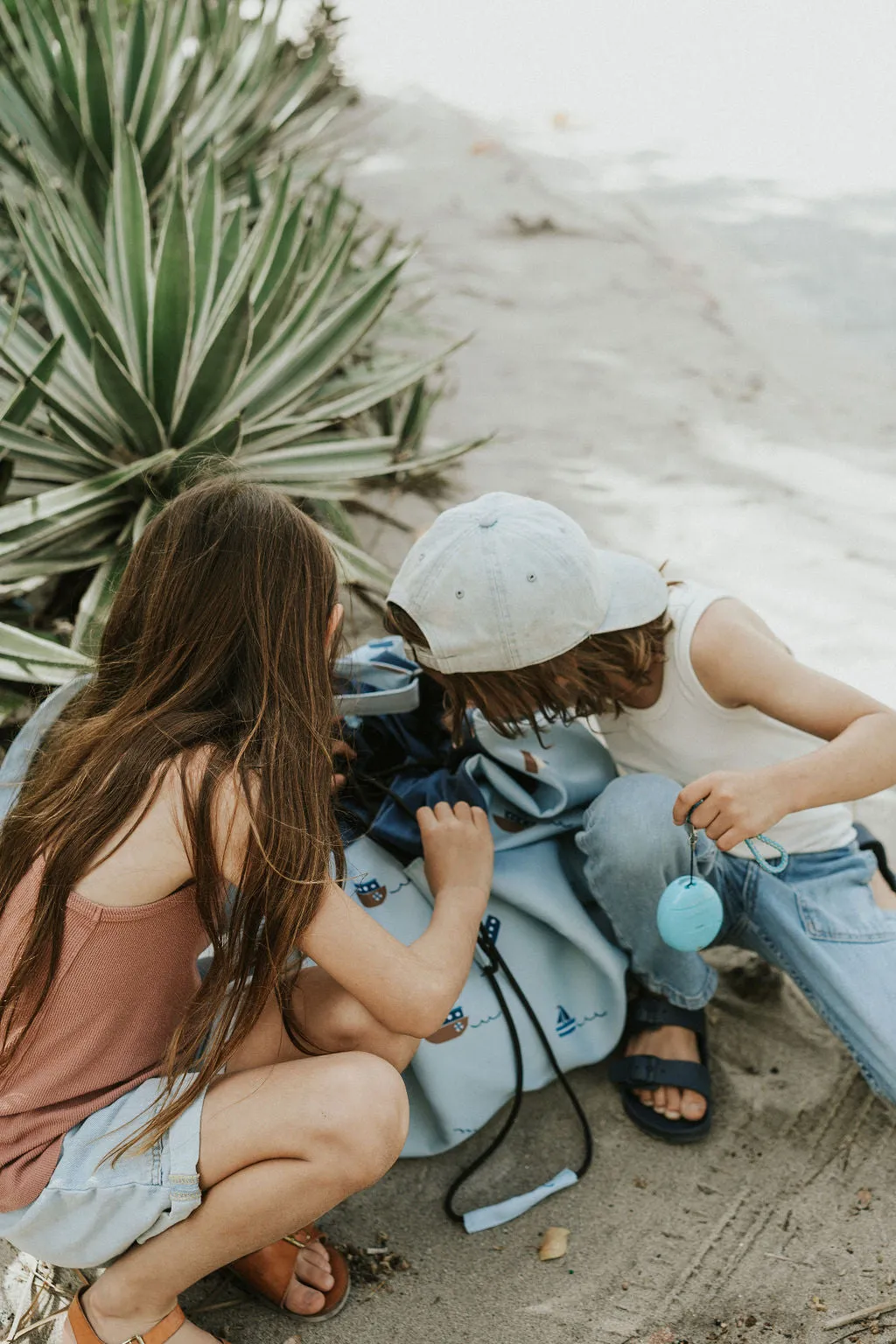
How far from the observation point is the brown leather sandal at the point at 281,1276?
164cm

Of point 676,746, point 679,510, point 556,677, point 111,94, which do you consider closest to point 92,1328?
point 556,677

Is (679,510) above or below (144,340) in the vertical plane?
below

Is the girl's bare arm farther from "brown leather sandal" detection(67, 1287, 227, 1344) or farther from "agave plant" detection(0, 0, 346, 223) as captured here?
"agave plant" detection(0, 0, 346, 223)

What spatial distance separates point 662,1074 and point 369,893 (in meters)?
0.53

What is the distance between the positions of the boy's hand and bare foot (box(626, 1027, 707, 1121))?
386 mm

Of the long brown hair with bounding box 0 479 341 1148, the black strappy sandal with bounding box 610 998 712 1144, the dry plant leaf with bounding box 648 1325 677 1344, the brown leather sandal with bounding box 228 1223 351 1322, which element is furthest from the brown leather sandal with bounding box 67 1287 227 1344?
the black strappy sandal with bounding box 610 998 712 1144

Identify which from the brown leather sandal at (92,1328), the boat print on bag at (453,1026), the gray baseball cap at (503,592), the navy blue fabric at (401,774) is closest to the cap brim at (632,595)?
the gray baseball cap at (503,592)

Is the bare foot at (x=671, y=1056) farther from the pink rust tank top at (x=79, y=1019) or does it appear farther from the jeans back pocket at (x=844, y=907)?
the pink rust tank top at (x=79, y=1019)

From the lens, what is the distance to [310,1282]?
164 centimetres

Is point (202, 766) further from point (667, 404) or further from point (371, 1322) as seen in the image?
point (667, 404)

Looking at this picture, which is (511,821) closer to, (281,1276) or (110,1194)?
(281,1276)

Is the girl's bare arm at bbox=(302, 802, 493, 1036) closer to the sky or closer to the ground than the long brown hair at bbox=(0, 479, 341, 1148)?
closer to the ground

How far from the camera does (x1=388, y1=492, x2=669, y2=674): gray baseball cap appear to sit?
171 centimetres

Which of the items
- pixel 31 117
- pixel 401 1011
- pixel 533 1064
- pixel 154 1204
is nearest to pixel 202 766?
pixel 401 1011
